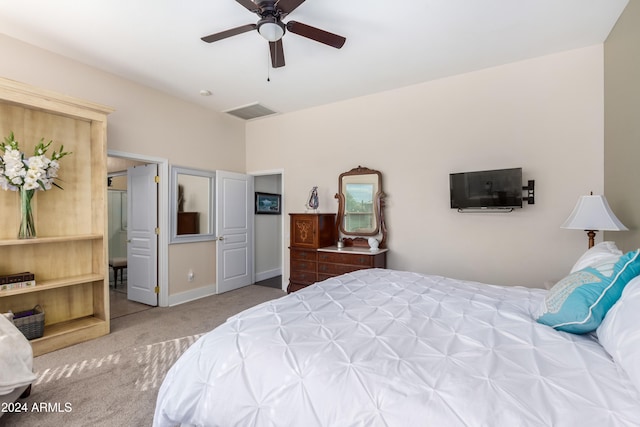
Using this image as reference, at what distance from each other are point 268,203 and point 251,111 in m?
1.83

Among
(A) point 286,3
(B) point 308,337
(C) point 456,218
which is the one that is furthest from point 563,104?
(B) point 308,337

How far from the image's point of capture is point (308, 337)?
4.17 feet

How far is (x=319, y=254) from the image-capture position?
4086mm

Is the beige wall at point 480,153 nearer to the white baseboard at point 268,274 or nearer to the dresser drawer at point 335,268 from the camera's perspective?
the dresser drawer at point 335,268

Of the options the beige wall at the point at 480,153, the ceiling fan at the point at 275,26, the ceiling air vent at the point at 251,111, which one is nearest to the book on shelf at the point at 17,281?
the ceiling fan at the point at 275,26

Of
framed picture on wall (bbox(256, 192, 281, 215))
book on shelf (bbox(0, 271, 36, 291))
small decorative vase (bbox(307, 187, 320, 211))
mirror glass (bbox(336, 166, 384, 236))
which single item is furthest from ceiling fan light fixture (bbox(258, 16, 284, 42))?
framed picture on wall (bbox(256, 192, 281, 215))

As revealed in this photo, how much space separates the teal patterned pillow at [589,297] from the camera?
1182 millimetres

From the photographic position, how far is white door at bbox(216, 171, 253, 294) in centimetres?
482

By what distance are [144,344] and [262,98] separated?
3.39m

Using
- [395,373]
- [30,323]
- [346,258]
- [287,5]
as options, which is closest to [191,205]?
[30,323]

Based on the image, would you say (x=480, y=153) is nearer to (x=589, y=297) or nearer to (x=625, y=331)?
(x=589, y=297)

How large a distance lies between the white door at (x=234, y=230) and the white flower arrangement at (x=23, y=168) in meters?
2.21

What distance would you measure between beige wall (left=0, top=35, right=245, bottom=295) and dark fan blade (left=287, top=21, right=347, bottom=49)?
264cm

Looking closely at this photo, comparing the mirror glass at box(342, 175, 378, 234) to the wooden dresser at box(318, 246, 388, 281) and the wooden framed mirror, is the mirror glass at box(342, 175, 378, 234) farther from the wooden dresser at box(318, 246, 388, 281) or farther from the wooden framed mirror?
the wooden dresser at box(318, 246, 388, 281)
